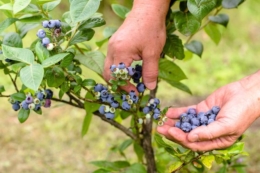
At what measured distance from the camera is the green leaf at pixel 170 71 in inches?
54.1

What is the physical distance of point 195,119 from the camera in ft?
3.79

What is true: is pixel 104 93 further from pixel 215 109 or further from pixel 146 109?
pixel 215 109

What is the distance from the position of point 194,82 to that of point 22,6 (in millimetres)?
2629

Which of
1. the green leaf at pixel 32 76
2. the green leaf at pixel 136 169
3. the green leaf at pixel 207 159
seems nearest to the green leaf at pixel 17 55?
the green leaf at pixel 32 76

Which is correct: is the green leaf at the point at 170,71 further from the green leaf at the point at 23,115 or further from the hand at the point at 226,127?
the green leaf at the point at 23,115

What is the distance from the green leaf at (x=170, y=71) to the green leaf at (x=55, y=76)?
0.38 metres

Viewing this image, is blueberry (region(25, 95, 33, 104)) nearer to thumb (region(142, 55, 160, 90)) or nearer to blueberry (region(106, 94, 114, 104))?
blueberry (region(106, 94, 114, 104))

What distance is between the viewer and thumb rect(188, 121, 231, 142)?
41.8 inches

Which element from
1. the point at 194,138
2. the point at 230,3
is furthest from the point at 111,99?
the point at 230,3

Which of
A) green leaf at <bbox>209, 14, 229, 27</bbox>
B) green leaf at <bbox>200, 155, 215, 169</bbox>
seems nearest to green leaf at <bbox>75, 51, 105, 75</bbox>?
green leaf at <bbox>200, 155, 215, 169</bbox>

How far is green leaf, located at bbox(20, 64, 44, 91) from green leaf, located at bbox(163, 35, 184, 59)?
1.72ft

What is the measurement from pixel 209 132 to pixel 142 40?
316 mm

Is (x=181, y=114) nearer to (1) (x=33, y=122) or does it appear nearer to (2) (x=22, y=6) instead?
(2) (x=22, y=6)

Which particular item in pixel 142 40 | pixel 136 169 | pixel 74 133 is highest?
pixel 142 40
